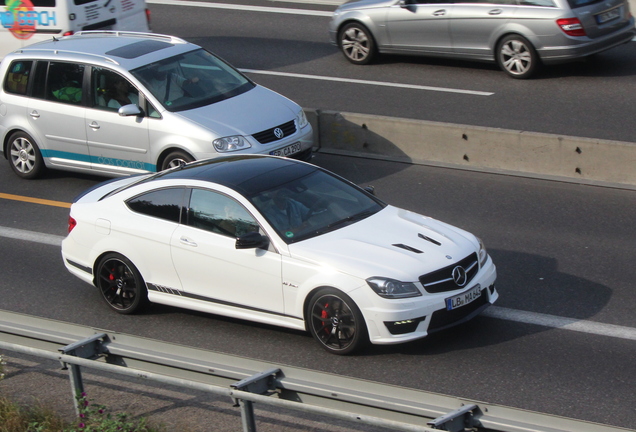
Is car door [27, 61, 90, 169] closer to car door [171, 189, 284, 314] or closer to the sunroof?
the sunroof

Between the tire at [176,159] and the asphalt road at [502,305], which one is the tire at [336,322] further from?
the tire at [176,159]

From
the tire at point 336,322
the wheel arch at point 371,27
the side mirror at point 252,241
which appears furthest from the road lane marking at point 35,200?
the wheel arch at point 371,27

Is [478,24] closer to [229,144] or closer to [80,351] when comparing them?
[229,144]

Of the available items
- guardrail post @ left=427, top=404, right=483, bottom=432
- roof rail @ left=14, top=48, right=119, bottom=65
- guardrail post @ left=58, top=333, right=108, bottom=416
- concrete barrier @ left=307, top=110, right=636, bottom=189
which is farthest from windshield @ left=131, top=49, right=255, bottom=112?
guardrail post @ left=427, top=404, right=483, bottom=432

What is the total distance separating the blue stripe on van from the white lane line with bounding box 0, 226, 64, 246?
1622mm

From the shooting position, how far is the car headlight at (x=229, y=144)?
1175 cm

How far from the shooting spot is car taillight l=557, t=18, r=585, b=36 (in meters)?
15.3

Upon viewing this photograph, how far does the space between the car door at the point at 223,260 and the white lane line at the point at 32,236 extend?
3.18 metres

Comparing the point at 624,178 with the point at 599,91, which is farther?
the point at 599,91

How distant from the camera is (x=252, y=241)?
7820mm

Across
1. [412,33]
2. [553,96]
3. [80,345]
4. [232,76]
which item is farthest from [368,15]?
[80,345]

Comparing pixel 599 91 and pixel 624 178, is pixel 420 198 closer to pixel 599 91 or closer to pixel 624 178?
pixel 624 178

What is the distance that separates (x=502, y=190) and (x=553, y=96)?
3.80 meters

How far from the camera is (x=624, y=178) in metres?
11.8
